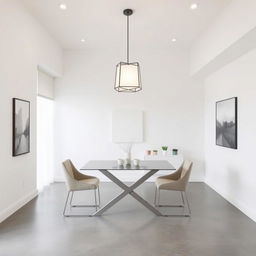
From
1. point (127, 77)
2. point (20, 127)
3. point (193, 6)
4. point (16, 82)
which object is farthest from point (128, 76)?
point (20, 127)

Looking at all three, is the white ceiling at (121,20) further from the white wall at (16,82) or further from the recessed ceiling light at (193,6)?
the white wall at (16,82)

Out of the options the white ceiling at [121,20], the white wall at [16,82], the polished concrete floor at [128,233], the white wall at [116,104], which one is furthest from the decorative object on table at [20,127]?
the white wall at [116,104]

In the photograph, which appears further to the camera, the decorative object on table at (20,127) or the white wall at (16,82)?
the decorative object on table at (20,127)

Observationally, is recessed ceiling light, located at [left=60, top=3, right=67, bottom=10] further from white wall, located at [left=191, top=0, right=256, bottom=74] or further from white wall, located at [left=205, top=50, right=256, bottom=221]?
white wall, located at [left=205, top=50, right=256, bottom=221]

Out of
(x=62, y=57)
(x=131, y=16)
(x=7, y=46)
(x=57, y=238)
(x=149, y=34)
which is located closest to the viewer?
(x=57, y=238)

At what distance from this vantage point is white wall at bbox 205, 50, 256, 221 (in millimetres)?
3895

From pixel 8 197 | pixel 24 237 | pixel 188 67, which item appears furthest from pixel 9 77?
pixel 188 67

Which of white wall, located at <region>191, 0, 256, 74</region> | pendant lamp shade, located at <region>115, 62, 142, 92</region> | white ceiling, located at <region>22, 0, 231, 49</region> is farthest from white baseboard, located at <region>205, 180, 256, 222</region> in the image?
white ceiling, located at <region>22, 0, 231, 49</region>

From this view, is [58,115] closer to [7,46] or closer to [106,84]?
[106,84]

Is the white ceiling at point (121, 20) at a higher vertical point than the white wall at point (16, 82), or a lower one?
higher

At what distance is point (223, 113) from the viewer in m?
5.00

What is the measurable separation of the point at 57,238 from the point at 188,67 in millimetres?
5071

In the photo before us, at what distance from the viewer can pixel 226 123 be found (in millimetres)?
4844

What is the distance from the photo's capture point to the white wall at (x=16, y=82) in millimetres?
3725
